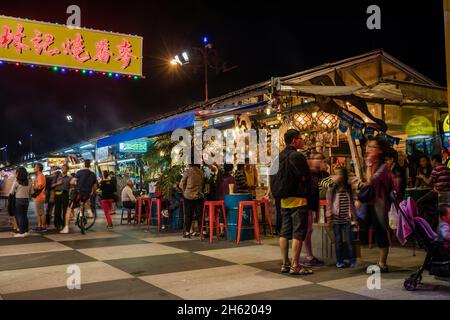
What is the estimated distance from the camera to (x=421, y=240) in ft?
17.4

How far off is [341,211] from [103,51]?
10.6 m

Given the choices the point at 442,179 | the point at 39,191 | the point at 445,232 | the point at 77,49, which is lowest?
the point at 445,232

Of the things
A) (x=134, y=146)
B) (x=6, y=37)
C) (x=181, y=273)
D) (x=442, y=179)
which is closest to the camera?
(x=442, y=179)

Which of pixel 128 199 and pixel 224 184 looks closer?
pixel 224 184

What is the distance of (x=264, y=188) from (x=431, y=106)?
5.07 meters

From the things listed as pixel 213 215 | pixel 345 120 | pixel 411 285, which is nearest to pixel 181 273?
pixel 411 285

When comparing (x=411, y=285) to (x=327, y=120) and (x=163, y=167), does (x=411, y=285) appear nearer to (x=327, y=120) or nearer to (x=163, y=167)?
(x=327, y=120)

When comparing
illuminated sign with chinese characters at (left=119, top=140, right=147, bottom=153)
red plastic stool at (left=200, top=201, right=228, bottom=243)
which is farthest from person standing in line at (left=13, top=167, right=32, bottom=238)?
illuminated sign with chinese characters at (left=119, top=140, right=147, bottom=153)

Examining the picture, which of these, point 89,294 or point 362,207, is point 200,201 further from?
point 89,294

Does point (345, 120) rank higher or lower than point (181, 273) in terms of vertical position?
higher

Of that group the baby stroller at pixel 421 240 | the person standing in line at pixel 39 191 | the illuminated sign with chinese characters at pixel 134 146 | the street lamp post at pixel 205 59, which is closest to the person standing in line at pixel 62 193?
the person standing in line at pixel 39 191

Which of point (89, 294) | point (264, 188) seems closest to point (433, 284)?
point (89, 294)

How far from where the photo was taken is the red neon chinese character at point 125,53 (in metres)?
14.9

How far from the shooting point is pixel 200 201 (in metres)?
10.5
